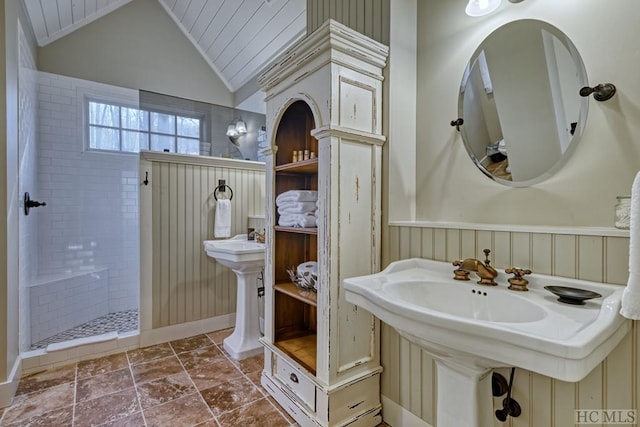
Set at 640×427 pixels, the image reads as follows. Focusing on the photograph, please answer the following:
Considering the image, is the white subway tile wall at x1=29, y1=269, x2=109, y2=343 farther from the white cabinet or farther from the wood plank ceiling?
the white cabinet

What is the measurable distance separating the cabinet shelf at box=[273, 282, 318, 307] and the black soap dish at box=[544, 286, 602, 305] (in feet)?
3.29

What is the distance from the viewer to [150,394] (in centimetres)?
185

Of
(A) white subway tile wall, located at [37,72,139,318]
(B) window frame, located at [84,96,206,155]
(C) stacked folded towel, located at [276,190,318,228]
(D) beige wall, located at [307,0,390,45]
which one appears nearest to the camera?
(D) beige wall, located at [307,0,390,45]

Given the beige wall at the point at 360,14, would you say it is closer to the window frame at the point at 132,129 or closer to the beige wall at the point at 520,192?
the beige wall at the point at 520,192

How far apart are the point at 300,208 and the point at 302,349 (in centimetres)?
82

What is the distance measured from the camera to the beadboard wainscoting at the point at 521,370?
0.97 meters

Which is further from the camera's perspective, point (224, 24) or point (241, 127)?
point (241, 127)

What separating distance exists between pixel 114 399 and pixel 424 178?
7.11 feet

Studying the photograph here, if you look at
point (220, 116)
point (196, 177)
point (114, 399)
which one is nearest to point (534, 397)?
point (114, 399)

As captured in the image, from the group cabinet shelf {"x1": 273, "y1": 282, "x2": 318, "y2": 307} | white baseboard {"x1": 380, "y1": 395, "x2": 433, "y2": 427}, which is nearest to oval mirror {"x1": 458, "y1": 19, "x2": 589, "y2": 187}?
cabinet shelf {"x1": 273, "y1": 282, "x2": 318, "y2": 307}

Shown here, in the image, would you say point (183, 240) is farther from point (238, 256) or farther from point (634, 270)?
point (634, 270)

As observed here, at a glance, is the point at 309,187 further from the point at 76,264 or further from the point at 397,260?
the point at 76,264

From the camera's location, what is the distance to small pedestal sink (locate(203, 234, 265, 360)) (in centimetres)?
227

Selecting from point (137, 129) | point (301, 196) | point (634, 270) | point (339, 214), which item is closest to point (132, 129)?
point (137, 129)
